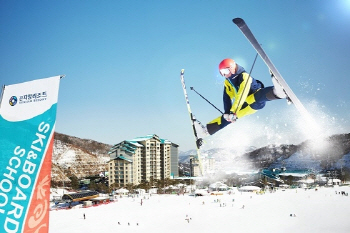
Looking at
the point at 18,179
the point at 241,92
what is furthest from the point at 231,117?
the point at 18,179

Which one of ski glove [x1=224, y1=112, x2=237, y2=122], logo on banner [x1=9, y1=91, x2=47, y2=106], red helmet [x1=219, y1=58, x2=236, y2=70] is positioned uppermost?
red helmet [x1=219, y1=58, x2=236, y2=70]

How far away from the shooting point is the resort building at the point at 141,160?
39875 mm

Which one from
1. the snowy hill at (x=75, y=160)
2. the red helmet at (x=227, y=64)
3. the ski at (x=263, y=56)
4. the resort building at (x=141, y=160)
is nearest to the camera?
the ski at (x=263, y=56)

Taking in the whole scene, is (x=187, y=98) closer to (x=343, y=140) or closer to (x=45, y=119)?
(x=45, y=119)

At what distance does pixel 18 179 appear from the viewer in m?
3.46

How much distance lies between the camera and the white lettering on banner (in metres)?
3.38

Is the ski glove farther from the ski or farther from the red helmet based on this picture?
the ski

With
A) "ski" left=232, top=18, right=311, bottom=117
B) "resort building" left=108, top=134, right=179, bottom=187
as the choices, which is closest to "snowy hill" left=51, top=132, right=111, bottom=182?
"resort building" left=108, top=134, right=179, bottom=187

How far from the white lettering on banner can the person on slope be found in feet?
13.2

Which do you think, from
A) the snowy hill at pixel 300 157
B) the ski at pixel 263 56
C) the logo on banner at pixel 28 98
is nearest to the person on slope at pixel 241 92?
the ski at pixel 263 56

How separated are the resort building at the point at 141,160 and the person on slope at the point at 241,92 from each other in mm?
32721

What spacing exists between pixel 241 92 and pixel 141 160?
123 feet

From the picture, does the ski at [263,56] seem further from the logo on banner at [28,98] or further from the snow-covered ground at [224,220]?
the snow-covered ground at [224,220]

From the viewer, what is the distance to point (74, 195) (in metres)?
25.8
